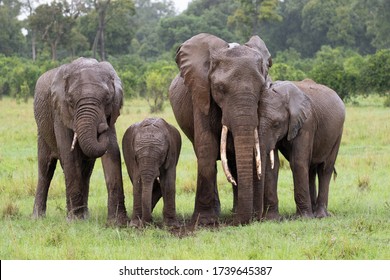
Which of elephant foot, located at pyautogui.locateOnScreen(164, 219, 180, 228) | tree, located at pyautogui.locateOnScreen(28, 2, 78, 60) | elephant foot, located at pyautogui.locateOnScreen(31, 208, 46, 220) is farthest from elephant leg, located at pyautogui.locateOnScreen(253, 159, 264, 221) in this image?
tree, located at pyautogui.locateOnScreen(28, 2, 78, 60)

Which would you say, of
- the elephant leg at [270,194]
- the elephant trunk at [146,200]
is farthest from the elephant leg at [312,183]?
the elephant trunk at [146,200]

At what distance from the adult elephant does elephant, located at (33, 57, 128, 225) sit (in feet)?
2.63

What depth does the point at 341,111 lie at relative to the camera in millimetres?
9828

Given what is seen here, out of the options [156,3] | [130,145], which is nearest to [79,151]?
[130,145]

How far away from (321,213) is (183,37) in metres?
50.6

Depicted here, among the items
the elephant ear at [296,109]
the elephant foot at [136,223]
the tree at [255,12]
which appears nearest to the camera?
the elephant foot at [136,223]

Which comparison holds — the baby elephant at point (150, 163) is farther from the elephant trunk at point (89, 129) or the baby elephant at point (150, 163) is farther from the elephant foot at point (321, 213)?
the elephant foot at point (321, 213)

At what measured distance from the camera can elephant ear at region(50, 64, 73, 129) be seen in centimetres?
818

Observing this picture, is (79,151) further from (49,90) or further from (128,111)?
(128,111)

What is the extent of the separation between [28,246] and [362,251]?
9.11 ft

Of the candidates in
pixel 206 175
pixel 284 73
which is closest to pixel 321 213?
pixel 206 175

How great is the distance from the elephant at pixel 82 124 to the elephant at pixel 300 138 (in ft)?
4.88

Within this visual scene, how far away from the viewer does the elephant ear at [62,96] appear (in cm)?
818

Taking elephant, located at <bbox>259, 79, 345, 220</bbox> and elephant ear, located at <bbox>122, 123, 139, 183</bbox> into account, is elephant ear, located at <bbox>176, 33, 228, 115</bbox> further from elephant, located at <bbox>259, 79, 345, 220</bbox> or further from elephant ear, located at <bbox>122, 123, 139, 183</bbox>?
elephant ear, located at <bbox>122, 123, 139, 183</bbox>
